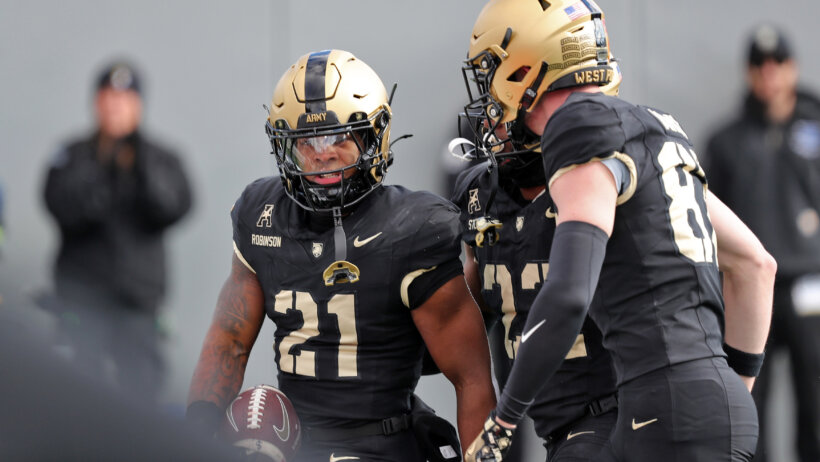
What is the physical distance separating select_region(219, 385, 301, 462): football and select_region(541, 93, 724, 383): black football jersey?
80 centimetres

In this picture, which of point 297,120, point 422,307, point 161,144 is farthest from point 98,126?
point 422,307

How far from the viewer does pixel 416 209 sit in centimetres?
256

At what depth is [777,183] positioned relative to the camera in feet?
15.4

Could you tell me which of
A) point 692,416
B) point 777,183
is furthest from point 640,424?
point 777,183

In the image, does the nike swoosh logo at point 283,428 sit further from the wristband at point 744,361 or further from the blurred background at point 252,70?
the blurred background at point 252,70

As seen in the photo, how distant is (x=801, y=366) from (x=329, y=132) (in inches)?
112

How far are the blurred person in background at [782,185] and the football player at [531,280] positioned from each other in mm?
2342

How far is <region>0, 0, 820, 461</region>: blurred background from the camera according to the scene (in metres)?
4.88

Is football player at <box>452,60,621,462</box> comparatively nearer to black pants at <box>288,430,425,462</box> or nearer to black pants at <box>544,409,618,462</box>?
black pants at <box>544,409,618,462</box>

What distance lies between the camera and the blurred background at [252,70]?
192 inches

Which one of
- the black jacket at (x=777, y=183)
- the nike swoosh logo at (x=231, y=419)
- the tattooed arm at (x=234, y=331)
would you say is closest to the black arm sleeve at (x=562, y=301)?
the nike swoosh logo at (x=231, y=419)

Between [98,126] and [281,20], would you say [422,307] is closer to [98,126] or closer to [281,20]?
[98,126]

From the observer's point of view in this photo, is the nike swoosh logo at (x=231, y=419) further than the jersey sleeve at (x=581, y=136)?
Yes

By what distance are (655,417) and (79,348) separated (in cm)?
142
